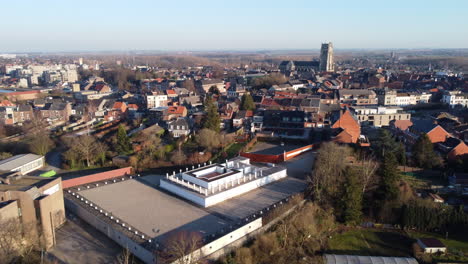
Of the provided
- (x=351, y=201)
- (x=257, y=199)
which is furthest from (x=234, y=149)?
(x=351, y=201)

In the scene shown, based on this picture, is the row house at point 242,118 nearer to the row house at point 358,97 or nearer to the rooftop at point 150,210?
the rooftop at point 150,210

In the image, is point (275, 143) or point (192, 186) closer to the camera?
point (192, 186)

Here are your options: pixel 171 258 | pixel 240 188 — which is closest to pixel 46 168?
pixel 240 188

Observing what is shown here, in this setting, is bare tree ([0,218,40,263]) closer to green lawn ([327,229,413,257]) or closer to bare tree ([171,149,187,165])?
bare tree ([171,149,187,165])

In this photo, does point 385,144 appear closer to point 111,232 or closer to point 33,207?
point 111,232

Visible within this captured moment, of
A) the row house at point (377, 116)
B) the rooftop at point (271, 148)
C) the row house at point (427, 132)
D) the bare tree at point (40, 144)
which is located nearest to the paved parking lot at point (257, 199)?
the rooftop at point (271, 148)

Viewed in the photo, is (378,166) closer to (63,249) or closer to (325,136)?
(325,136)
